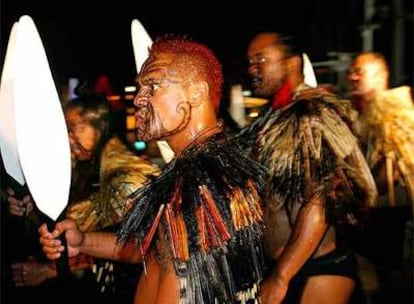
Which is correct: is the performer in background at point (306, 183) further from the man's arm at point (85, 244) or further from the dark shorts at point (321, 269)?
the man's arm at point (85, 244)

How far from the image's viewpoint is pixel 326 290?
3.07 m

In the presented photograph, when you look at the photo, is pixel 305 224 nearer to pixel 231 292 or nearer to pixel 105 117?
pixel 231 292

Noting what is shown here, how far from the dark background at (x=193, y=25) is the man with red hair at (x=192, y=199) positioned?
3849mm

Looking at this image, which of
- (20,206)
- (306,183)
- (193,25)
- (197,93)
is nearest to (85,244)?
(20,206)

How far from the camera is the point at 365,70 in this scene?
14.7ft

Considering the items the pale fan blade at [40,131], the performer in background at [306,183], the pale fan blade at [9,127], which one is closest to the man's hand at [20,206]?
the pale fan blade at [9,127]

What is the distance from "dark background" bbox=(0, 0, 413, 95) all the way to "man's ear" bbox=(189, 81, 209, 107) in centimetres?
387

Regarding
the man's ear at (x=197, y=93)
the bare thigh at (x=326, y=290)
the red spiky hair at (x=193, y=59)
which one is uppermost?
the red spiky hair at (x=193, y=59)

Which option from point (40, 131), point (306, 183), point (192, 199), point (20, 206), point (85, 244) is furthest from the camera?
point (20, 206)

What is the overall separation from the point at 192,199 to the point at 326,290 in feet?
4.67

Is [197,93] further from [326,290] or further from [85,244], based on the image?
[326,290]

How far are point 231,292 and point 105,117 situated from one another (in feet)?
6.25

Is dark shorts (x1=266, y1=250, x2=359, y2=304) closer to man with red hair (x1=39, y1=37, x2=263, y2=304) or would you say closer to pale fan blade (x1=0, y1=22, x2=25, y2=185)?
man with red hair (x1=39, y1=37, x2=263, y2=304)

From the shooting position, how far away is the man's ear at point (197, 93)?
2.00 meters
